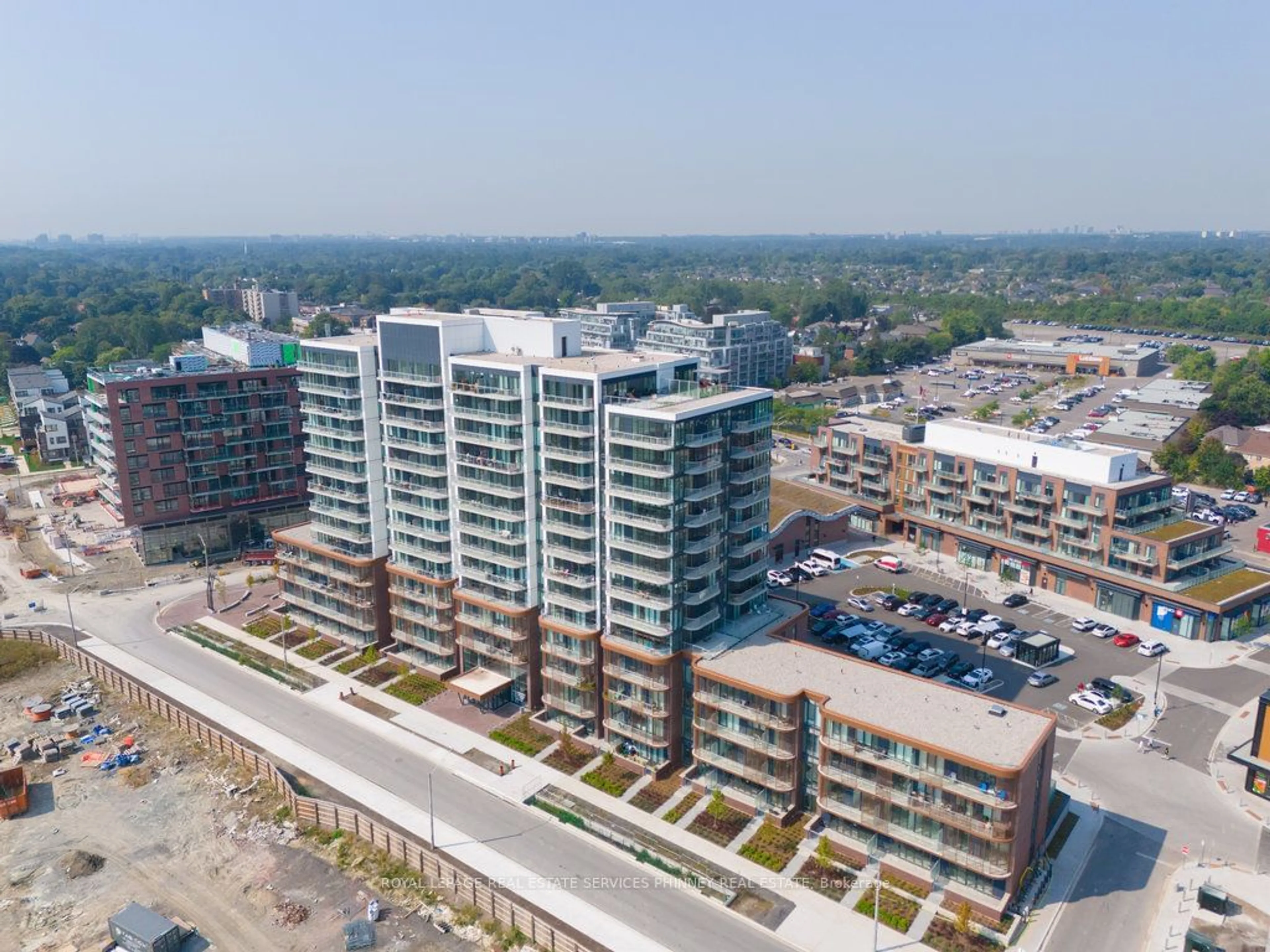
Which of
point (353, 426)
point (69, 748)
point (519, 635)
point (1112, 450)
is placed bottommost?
point (69, 748)

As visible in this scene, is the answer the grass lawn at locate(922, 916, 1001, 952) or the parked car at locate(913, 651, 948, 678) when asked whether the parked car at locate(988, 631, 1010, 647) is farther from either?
the grass lawn at locate(922, 916, 1001, 952)

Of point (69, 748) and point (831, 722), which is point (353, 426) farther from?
point (831, 722)

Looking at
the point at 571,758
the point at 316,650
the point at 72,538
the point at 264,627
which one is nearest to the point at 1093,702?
the point at 571,758

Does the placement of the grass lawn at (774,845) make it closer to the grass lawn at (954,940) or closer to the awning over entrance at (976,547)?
the grass lawn at (954,940)

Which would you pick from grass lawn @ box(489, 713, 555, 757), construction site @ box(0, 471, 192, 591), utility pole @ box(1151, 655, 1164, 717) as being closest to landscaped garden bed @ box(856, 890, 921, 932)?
grass lawn @ box(489, 713, 555, 757)

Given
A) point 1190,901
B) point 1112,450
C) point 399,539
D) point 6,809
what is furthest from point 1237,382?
point 6,809

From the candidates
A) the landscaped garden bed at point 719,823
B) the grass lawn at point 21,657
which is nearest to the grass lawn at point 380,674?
the grass lawn at point 21,657

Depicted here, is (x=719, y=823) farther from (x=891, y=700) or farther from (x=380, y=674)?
(x=380, y=674)
